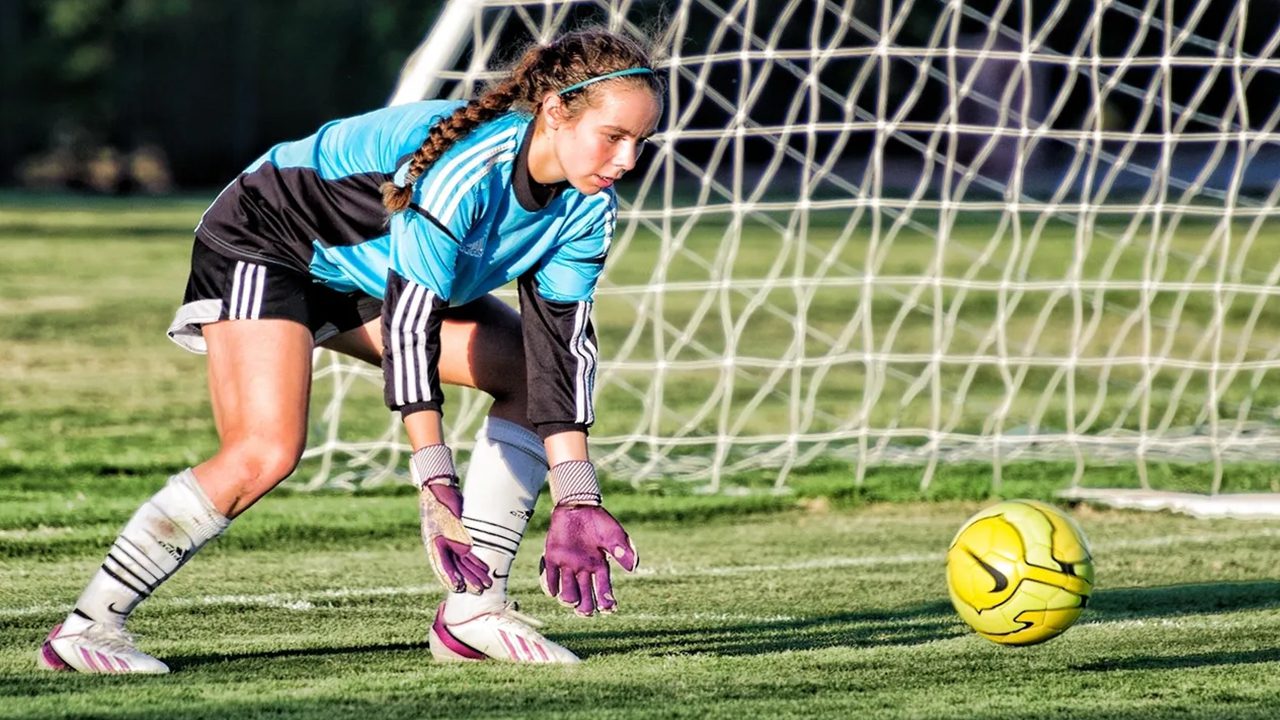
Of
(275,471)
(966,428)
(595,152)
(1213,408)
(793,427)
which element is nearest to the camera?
(595,152)

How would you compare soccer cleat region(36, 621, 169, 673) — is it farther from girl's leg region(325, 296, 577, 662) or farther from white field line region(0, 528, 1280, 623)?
white field line region(0, 528, 1280, 623)

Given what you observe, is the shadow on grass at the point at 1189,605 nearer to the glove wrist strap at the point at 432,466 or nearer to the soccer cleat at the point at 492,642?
the soccer cleat at the point at 492,642

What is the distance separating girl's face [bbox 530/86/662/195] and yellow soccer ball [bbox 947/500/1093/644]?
1287 millimetres

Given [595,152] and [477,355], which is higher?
[595,152]

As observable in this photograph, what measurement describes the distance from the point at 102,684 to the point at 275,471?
1.83 ft

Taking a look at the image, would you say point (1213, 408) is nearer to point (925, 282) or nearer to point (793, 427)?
point (925, 282)

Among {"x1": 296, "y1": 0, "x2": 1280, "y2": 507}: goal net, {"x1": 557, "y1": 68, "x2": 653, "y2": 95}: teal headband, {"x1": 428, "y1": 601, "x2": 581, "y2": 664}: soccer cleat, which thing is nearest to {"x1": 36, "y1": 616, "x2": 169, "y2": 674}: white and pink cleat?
{"x1": 428, "y1": 601, "x2": 581, "y2": 664}: soccer cleat

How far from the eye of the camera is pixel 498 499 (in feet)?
13.4

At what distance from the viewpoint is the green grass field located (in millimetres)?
3668

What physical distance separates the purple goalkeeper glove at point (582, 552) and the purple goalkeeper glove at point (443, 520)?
216mm

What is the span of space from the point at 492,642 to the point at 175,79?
3263 centimetres

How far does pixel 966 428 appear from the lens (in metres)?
8.67

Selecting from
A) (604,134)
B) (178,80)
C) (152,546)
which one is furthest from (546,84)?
(178,80)

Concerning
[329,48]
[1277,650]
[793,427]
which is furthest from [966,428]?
[329,48]
